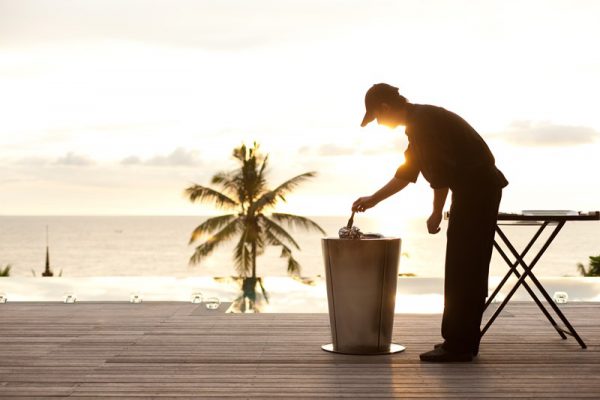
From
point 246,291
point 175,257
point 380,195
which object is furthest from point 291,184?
point 175,257

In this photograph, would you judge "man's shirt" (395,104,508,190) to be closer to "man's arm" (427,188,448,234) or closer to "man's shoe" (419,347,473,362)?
"man's arm" (427,188,448,234)

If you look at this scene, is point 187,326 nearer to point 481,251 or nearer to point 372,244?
point 372,244

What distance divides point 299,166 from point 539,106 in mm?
27743

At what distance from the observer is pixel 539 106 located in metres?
33.3

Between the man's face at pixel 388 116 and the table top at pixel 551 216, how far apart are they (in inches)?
29.1

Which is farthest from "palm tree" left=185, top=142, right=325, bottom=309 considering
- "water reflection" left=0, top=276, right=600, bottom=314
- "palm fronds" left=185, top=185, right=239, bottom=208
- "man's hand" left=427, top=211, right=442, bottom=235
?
"man's hand" left=427, top=211, right=442, bottom=235

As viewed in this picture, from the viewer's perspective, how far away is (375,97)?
430cm

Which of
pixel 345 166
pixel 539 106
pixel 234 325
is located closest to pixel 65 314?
pixel 234 325

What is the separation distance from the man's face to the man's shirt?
46mm

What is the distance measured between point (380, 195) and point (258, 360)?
99cm

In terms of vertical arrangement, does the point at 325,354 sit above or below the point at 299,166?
below

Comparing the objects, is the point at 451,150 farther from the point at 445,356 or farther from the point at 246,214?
the point at 246,214

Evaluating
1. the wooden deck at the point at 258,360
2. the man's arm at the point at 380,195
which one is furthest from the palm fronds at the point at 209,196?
the man's arm at the point at 380,195

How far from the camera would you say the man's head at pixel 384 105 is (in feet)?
14.1
